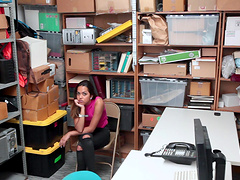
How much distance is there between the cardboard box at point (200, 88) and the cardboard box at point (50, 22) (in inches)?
68.7

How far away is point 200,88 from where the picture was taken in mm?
3434

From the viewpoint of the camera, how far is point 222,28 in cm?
318

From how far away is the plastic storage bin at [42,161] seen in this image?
3338 mm

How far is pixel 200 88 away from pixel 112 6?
1353mm

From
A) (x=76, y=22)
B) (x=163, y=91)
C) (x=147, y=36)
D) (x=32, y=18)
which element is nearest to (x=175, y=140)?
(x=163, y=91)

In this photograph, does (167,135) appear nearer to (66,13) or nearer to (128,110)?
(128,110)

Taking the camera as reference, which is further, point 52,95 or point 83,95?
point 52,95

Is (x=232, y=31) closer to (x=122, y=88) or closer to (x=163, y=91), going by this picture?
(x=163, y=91)

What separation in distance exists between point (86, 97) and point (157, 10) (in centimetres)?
124

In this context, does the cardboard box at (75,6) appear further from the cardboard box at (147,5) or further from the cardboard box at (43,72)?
the cardboard box at (43,72)

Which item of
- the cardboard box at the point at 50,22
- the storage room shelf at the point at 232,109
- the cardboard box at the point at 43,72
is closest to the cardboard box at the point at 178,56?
the storage room shelf at the point at 232,109

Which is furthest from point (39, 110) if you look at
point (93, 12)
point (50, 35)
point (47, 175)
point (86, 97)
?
point (93, 12)

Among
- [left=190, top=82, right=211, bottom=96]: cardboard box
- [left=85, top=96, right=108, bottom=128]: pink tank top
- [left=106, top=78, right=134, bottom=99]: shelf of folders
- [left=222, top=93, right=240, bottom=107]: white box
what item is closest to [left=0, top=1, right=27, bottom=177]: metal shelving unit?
[left=85, top=96, right=108, bottom=128]: pink tank top

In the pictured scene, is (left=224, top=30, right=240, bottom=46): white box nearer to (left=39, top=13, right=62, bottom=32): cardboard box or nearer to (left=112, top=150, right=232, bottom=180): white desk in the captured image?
(left=112, top=150, right=232, bottom=180): white desk
